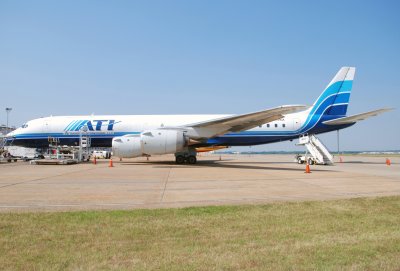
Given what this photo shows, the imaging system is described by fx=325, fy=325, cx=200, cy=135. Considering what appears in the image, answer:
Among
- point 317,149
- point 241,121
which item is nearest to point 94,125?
point 241,121

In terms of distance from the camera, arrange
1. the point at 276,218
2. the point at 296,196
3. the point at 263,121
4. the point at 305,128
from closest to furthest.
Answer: the point at 276,218, the point at 296,196, the point at 263,121, the point at 305,128

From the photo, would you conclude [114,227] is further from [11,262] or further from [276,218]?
[276,218]

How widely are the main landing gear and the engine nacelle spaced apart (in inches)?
102

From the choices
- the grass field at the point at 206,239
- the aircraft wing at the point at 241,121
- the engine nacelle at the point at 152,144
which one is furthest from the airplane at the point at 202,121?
the grass field at the point at 206,239

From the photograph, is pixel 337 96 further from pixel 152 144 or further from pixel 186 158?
pixel 152 144

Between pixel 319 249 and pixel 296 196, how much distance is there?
433 cm

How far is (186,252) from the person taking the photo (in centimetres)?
386

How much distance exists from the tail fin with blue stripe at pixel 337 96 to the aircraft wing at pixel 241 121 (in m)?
6.74

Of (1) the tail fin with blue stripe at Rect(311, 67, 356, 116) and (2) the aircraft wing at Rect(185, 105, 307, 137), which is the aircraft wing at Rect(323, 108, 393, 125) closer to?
(1) the tail fin with blue stripe at Rect(311, 67, 356, 116)

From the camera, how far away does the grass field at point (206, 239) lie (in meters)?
3.55

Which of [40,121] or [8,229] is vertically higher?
[40,121]

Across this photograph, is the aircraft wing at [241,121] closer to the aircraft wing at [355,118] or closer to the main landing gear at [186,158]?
the main landing gear at [186,158]

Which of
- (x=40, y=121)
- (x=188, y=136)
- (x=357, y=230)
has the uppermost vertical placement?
(x=40, y=121)

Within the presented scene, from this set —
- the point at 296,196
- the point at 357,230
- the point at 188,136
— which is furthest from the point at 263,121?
the point at 357,230
